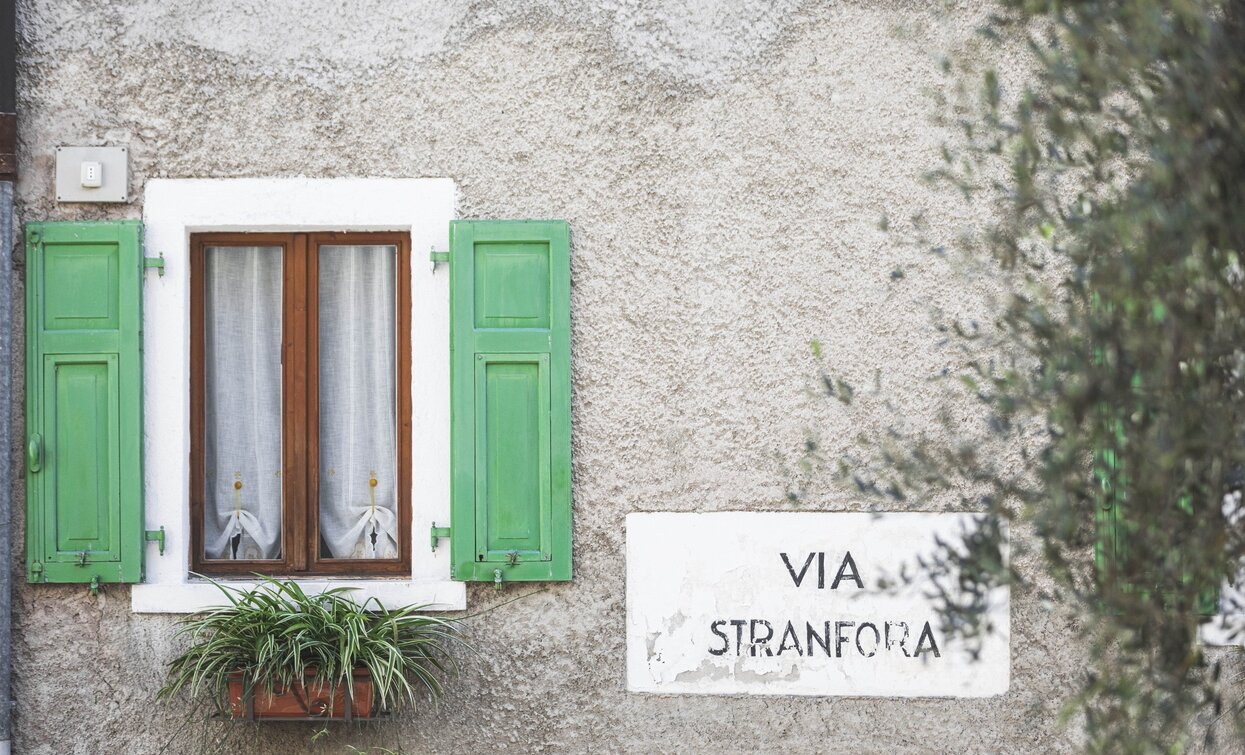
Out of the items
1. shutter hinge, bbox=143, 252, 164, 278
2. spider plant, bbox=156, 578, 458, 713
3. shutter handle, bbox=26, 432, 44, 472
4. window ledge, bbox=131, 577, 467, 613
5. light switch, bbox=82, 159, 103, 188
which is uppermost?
light switch, bbox=82, 159, 103, 188

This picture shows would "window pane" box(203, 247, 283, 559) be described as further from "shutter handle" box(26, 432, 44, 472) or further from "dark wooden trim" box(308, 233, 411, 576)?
"shutter handle" box(26, 432, 44, 472)

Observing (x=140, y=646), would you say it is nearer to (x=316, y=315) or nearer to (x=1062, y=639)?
(x=316, y=315)

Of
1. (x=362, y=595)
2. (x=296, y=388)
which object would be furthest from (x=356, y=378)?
(x=362, y=595)

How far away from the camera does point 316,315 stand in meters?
5.01

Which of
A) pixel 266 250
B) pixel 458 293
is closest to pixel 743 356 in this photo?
pixel 458 293

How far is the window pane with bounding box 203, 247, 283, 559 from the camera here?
5023mm

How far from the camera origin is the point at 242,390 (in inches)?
198

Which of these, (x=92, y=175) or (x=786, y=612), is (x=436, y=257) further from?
(x=786, y=612)

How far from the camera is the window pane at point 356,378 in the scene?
502 cm

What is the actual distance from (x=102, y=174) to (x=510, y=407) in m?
1.79

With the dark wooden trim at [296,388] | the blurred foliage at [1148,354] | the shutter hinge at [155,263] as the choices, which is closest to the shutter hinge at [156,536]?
the dark wooden trim at [296,388]

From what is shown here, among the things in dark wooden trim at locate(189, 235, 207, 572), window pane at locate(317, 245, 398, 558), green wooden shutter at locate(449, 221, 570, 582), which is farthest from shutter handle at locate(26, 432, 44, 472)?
green wooden shutter at locate(449, 221, 570, 582)

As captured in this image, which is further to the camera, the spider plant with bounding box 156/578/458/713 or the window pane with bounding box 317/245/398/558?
the window pane with bounding box 317/245/398/558

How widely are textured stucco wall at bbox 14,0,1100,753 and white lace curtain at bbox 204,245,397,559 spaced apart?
1.13ft
